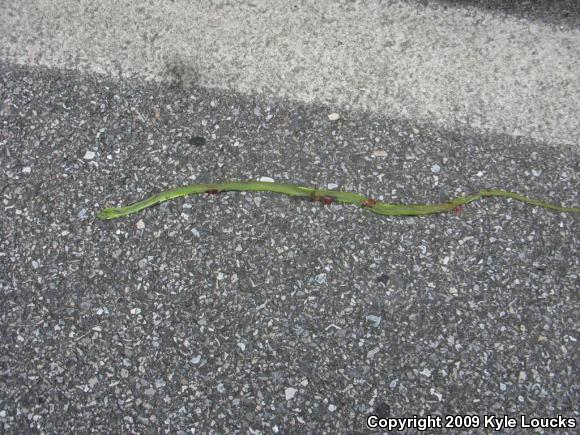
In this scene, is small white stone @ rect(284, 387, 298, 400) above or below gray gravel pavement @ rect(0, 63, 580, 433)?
below

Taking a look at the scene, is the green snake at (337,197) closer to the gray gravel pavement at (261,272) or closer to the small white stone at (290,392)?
the gray gravel pavement at (261,272)

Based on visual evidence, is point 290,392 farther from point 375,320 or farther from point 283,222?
point 283,222

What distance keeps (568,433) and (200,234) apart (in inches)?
56.7

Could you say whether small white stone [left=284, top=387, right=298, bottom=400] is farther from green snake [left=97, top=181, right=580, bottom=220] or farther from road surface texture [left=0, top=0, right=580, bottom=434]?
green snake [left=97, top=181, right=580, bottom=220]

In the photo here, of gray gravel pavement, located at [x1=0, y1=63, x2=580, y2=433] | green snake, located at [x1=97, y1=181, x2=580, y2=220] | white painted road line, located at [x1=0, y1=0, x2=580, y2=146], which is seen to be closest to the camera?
gray gravel pavement, located at [x1=0, y1=63, x2=580, y2=433]

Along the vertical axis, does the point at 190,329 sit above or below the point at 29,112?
below

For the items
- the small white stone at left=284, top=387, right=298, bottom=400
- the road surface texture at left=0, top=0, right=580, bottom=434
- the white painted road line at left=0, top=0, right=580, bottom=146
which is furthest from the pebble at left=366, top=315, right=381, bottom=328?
the white painted road line at left=0, top=0, right=580, bottom=146

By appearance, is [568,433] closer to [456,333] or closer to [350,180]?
[456,333]

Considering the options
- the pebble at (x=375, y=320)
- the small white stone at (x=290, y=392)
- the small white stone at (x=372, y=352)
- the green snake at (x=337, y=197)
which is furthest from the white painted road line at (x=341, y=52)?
the small white stone at (x=290, y=392)

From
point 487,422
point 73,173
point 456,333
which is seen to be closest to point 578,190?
point 456,333

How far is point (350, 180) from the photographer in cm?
217

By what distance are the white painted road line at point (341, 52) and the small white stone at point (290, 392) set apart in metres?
1.14

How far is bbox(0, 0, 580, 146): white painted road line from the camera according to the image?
7.58ft

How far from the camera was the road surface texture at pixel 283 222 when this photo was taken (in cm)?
187
